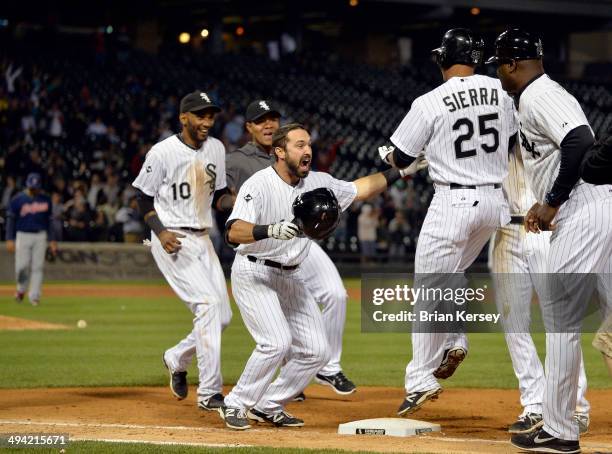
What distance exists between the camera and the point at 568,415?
5973mm

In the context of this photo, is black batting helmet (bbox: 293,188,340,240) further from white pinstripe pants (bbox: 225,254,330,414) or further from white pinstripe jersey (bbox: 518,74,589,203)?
white pinstripe jersey (bbox: 518,74,589,203)

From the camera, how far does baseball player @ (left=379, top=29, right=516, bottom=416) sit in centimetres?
726

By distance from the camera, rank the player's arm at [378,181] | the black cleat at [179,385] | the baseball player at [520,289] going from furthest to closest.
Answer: the black cleat at [179,385]
the player's arm at [378,181]
the baseball player at [520,289]

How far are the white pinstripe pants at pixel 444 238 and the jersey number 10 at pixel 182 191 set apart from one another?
2206mm

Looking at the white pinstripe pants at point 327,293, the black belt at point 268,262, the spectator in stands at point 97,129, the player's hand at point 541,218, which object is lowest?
the white pinstripe pants at point 327,293

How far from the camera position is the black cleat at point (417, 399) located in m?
7.33

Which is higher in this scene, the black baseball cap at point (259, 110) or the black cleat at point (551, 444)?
the black baseball cap at point (259, 110)

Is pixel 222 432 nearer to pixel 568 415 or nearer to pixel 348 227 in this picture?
pixel 568 415

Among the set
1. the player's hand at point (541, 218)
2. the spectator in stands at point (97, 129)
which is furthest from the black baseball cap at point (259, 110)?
the spectator in stands at point (97, 129)

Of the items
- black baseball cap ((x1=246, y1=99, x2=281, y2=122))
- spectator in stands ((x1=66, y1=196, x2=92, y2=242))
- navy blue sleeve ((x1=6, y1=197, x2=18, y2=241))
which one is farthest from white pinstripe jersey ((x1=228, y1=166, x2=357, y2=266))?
spectator in stands ((x1=66, y1=196, x2=92, y2=242))

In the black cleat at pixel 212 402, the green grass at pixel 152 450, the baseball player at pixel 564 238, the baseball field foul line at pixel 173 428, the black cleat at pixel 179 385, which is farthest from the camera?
the black cleat at pixel 179 385

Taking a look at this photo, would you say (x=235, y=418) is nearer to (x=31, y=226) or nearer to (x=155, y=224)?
(x=155, y=224)

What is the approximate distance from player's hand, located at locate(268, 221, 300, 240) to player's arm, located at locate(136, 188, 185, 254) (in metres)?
1.79

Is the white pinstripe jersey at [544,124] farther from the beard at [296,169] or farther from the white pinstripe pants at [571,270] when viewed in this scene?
the beard at [296,169]
